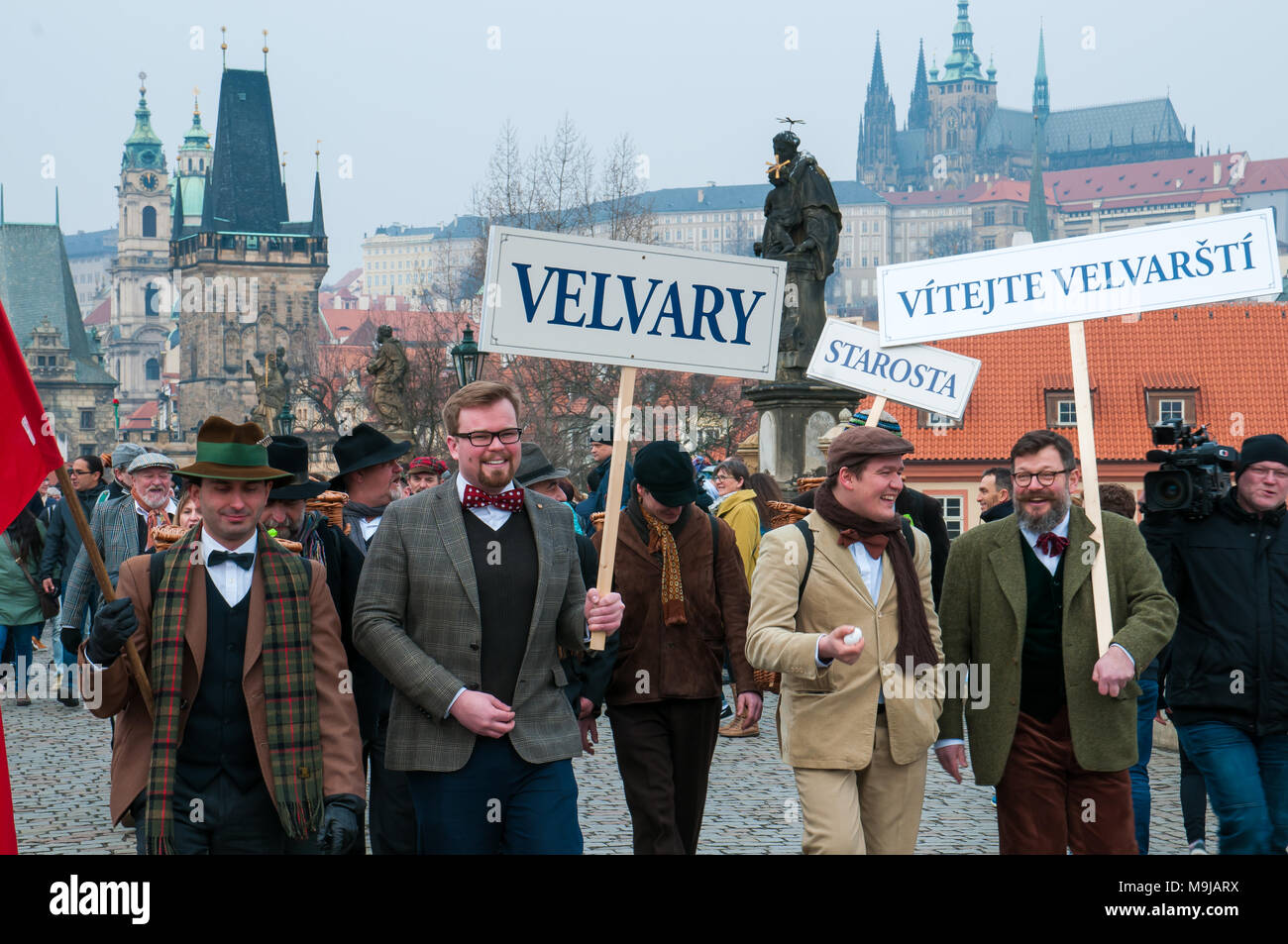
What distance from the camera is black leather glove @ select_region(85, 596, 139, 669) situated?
4.39 m

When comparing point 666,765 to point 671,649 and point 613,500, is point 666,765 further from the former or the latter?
point 613,500

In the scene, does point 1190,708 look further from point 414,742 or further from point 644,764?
point 414,742

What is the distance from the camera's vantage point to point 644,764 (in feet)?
21.6

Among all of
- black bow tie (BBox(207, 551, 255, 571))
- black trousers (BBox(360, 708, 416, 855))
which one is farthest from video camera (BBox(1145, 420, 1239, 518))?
black bow tie (BBox(207, 551, 255, 571))

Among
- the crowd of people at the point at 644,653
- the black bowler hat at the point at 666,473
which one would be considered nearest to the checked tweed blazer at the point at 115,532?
the crowd of people at the point at 644,653

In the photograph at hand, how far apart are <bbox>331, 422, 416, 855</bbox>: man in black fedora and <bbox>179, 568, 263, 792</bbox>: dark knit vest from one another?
1123 mm

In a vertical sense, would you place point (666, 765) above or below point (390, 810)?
above

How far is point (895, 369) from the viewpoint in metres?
8.09

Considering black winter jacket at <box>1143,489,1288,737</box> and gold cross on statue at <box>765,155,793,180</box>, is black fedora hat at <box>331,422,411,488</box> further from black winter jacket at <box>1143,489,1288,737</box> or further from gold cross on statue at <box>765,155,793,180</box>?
gold cross on statue at <box>765,155,793,180</box>

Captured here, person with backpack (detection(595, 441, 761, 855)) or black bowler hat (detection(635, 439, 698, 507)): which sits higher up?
black bowler hat (detection(635, 439, 698, 507))

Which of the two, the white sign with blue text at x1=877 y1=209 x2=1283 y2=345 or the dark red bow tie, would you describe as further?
the white sign with blue text at x1=877 y1=209 x2=1283 y2=345

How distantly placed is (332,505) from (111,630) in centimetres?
265

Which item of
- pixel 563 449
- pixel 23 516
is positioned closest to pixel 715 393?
pixel 563 449

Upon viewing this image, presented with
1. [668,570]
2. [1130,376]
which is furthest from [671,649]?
[1130,376]
